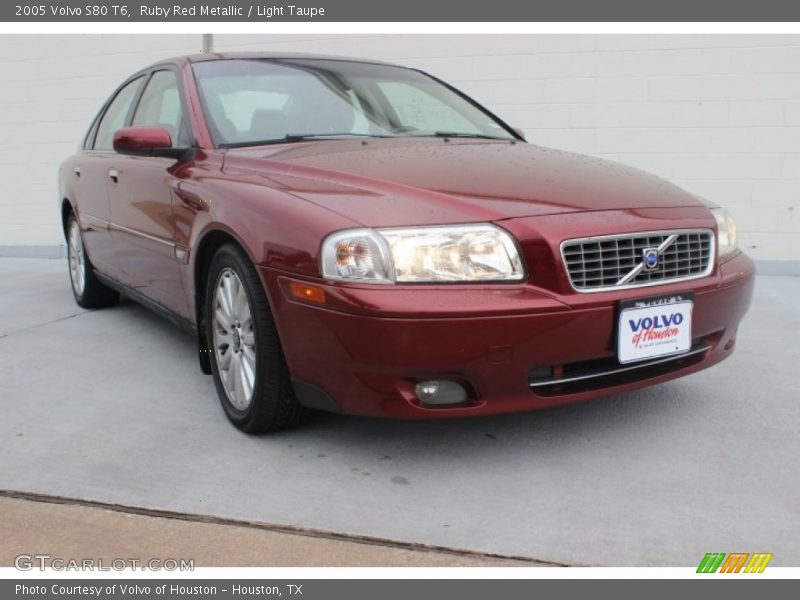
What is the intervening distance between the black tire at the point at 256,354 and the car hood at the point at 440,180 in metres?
0.33

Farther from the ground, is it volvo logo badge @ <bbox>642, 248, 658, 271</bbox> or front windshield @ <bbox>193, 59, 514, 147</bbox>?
front windshield @ <bbox>193, 59, 514, 147</bbox>

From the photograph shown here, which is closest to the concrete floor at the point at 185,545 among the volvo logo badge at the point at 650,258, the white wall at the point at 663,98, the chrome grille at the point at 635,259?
the chrome grille at the point at 635,259

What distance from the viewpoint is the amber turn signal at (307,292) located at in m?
2.61

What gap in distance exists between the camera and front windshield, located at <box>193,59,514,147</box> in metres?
3.59

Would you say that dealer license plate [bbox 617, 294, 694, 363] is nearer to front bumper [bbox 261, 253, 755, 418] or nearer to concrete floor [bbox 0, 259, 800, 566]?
front bumper [bbox 261, 253, 755, 418]

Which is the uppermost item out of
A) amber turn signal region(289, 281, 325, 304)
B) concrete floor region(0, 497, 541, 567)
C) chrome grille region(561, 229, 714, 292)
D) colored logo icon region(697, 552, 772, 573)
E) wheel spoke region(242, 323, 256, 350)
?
chrome grille region(561, 229, 714, 292)

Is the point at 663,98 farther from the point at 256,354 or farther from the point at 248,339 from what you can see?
the point at 256,354

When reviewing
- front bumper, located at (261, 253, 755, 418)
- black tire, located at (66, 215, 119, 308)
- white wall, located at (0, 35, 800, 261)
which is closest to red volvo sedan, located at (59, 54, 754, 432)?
front bumper, located at (261, 253, 755, 418)

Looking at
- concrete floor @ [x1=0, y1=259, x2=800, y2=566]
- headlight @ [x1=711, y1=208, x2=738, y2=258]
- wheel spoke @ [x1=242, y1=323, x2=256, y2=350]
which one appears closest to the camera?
concrete floor @ [x1=0, y1=259, x2=800, y2=566]

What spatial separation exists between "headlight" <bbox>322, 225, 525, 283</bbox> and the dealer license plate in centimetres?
39

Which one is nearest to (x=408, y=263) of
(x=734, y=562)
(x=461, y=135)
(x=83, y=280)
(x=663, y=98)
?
(x=734, y=562)

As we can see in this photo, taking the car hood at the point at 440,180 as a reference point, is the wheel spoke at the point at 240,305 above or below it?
below

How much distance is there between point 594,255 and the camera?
8.86 feet

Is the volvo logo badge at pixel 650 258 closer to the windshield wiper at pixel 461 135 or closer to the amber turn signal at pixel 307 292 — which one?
the amber turn signal at pixel 307 292
